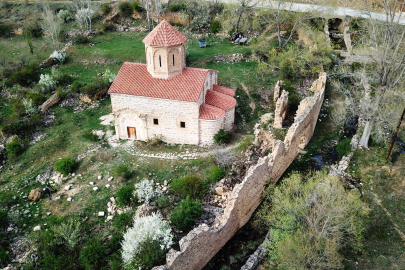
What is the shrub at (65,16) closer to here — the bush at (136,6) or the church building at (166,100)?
the bush at (136,6)

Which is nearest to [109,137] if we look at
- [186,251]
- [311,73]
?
[186,251]

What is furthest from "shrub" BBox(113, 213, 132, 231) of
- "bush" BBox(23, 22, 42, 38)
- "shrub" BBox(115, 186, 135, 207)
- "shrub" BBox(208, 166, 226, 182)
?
"bush" BBox(23, 22, 42, 38)

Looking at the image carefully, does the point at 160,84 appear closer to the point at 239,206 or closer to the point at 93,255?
the point at 239,206

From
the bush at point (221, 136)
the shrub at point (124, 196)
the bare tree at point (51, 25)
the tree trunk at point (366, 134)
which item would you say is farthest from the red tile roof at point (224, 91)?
the bare tree at point (51, 25)

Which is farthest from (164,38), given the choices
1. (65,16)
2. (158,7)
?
(65,16)

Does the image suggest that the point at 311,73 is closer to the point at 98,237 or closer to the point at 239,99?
the point at 239,99
